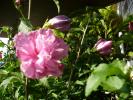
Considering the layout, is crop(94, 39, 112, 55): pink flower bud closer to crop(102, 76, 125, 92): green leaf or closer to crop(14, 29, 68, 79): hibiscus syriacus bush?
crop(14, 29, 68, 79): hibiscus syriacus bush

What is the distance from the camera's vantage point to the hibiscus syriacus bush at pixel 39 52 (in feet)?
4.50

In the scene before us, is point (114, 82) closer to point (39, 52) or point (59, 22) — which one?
point (39, 52)

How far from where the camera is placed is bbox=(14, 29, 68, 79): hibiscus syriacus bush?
4.50ft

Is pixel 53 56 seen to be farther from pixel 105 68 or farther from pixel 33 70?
pixel 105 68

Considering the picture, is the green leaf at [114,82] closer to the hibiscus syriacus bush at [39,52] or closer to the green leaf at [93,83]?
the green leaf at [93,83]

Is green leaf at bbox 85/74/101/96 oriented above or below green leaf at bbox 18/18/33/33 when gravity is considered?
below

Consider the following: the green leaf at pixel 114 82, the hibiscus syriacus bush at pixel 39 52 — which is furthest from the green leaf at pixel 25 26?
the green leaf at pixel 114 82

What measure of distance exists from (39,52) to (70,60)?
785mm

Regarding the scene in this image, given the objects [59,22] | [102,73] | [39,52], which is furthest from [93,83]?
[59,22]

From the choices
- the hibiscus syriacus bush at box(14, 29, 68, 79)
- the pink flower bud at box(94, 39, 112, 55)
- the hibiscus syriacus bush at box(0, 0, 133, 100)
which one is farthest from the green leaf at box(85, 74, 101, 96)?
the pink flower bud at box(94, 39, 112, 55)

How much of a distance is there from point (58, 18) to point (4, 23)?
1804 millimetres

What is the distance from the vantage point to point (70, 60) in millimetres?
2166

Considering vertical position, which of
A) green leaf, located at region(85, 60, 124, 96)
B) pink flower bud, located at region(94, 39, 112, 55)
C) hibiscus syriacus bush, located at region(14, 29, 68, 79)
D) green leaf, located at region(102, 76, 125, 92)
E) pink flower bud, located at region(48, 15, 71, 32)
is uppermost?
pink flower bud, located at region(48, 15, 71, 32)

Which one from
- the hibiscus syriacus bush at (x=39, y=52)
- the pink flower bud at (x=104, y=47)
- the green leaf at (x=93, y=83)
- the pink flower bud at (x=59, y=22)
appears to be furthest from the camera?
the pink flower bud at (x=104, y=47)
